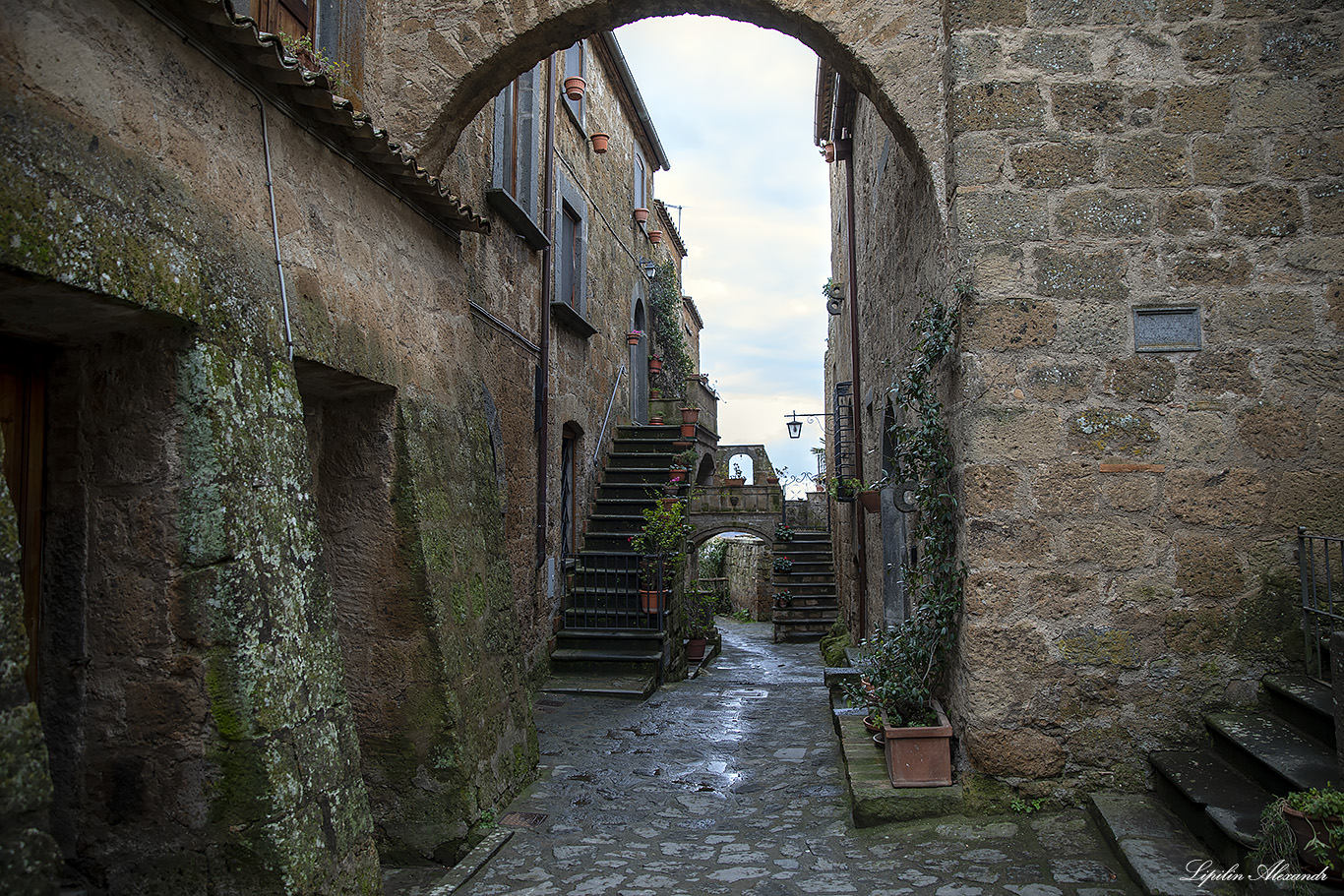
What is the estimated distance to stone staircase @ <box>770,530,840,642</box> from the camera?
14.9 metres

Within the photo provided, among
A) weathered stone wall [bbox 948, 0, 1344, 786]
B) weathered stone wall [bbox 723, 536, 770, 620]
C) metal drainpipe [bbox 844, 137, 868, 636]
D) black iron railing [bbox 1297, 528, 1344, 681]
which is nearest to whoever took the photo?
black iron railing [bbox 1297, 528, 1344, 681]

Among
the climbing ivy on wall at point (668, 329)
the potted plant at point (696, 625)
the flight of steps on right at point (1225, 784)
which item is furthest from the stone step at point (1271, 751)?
the climbing ivy on wall at point (668, 329)

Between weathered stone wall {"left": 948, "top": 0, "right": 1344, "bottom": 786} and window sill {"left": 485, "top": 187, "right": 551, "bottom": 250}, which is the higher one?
window sill {"left": 485, "top": 187, "right": 551, "bottom": 250}

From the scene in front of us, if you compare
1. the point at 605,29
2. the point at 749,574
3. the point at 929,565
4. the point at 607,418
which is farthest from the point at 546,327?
the point at 749,574

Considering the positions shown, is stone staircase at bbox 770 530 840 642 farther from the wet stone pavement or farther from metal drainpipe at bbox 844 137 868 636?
the wet stone pavement

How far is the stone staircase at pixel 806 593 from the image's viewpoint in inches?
586

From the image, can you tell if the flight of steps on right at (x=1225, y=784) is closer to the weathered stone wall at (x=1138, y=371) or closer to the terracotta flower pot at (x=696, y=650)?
the weathered stone wall at (x=1138, y=371)

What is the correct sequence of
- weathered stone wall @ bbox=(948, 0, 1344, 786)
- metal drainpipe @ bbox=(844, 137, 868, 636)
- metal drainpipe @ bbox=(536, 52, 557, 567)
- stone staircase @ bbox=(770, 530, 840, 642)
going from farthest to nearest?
1. stone staircase @ bbox=(770, 530, 840, 642)
2. metal drainpipe @ bbox=(844, 137, 868, 636)
3. metal drainpipe @ bbox=(536, 52, 557, 567)
4. weathered stone wall @ bbox=(948, 0, 1344, 786)

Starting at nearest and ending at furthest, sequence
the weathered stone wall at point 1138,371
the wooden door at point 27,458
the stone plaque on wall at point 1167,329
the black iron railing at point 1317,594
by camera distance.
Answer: the wooden door at point 27,458 < the black iron railing at point 1317,594 < the weathered stone wall at point 1138,371 < the stone plaque on wall at point 1167,329

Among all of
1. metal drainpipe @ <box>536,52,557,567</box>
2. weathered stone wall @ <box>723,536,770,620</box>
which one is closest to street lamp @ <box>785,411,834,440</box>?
weathered stone wall @ <box>723,536,770,620</box>

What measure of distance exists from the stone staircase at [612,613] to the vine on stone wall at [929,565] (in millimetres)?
3631

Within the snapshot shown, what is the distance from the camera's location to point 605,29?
14.8 feet

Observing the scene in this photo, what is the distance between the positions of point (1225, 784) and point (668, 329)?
1214 centimetres

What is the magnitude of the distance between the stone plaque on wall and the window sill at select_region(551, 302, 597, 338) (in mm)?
5743
